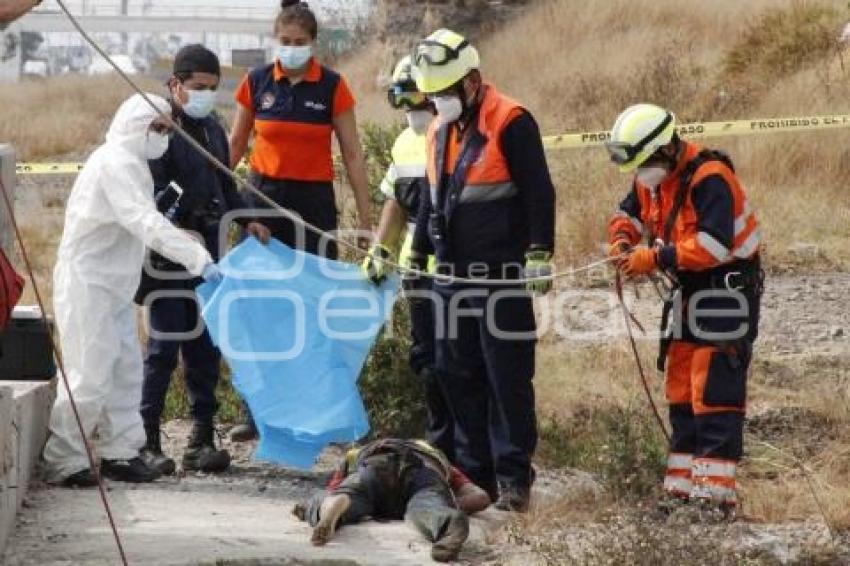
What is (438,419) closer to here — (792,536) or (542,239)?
(542,239)

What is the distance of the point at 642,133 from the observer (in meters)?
7.53

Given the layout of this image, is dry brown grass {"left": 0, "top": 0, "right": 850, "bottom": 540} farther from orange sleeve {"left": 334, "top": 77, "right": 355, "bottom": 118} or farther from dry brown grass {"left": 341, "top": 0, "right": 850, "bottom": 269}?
orange sleeve {"left": 334, "top": 77, "right": 355, "bottom": 118}

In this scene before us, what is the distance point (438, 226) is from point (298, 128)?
4.62 ft

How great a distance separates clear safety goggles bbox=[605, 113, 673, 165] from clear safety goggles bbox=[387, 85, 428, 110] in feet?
3.85

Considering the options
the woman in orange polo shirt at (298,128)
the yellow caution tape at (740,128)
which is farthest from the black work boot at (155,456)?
the yellow caution tape at (740,128)

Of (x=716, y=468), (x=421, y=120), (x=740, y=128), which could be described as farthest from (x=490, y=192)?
(x=740, y=128)

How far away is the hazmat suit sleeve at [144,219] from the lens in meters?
7.76

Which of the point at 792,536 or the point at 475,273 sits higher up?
the point at 475,273

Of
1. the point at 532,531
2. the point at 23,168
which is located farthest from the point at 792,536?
the point at 23,168

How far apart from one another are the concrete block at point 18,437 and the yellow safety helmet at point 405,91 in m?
2.15

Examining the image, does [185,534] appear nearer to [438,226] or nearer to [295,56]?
[438,226]

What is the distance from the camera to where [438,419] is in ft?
27.7

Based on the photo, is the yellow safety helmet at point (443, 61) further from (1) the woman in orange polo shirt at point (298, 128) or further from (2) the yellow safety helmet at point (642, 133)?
(1) the woman in orange polo shirt at point (298, 128)

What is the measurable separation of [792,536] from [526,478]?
49.8 inches
